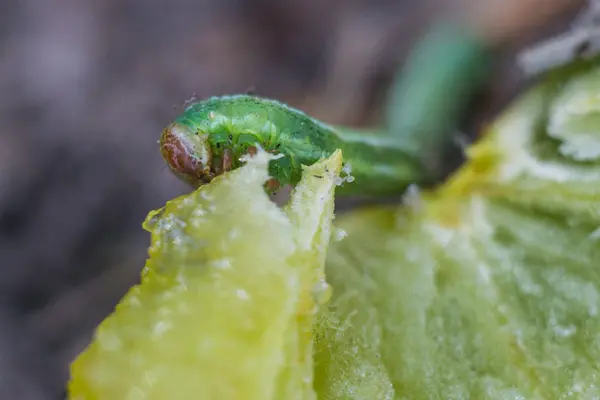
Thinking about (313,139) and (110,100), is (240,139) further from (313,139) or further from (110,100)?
(110,100)

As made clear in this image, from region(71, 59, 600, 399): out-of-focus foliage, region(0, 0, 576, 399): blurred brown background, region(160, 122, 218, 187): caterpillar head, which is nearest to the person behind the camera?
region(71, 59, 600, 399): out-of-focus foliage

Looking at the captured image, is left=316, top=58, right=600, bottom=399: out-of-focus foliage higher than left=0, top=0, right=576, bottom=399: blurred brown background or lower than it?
lower

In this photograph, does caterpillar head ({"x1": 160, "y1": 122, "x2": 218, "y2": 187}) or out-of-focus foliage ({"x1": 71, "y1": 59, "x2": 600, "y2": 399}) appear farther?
caterpillar head ({"x1": 160, "y1": 122, "x2": 218, "y2": 187})

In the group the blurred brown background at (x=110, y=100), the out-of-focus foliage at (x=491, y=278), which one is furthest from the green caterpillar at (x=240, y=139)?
the blurred brown background at (x=110, y=100)

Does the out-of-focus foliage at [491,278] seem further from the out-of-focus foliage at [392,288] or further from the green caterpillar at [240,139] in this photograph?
the green caterpillar at [240,139]

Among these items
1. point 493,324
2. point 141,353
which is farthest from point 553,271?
point 141,353

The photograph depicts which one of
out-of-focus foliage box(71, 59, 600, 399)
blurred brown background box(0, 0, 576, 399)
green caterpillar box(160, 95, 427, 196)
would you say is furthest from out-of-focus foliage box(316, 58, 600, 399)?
blurred brown background box(0, 0, 576, 399)

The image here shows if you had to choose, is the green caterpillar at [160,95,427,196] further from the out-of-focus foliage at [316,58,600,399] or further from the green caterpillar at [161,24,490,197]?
the out-of-focus foliage at [316,58,600,399]
